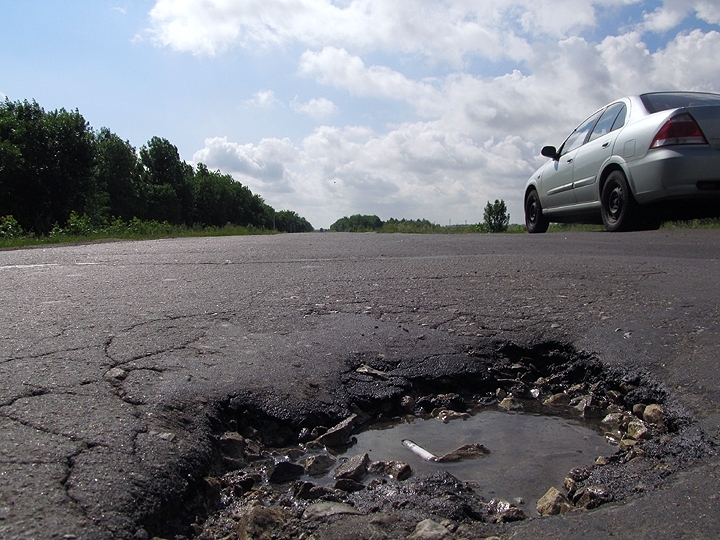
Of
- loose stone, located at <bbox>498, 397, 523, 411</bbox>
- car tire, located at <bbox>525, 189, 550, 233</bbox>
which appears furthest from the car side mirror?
loose stone, located at <bbox>498, 397, 523, 411</bbox>

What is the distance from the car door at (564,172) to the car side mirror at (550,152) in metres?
0.07

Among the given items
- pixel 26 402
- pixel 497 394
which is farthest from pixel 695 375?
pixel 26 402

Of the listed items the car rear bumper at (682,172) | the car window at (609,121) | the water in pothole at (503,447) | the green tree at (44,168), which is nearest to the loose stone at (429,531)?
the water in pothole at (503,447)

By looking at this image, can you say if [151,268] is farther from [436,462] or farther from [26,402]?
[436,462]

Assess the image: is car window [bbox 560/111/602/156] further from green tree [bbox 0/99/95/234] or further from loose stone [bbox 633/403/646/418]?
green tree [bbox 0/99/95/234]

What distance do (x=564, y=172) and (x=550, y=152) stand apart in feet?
2.07

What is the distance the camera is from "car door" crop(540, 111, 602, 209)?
27.3ft

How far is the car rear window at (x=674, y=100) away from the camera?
6.75 meters

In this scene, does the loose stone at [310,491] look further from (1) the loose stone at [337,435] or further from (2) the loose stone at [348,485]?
(1) the loose stone at [337,435]

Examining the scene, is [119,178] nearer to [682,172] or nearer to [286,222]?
[682,172]

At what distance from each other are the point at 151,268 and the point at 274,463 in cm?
389

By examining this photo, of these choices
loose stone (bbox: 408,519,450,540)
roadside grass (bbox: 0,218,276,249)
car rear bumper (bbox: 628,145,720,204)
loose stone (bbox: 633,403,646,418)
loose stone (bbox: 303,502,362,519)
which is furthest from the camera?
roadside grass (bbox: 0,218,276,249)

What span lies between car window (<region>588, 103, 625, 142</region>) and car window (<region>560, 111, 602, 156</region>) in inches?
7.7

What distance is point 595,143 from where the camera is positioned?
302 inches
